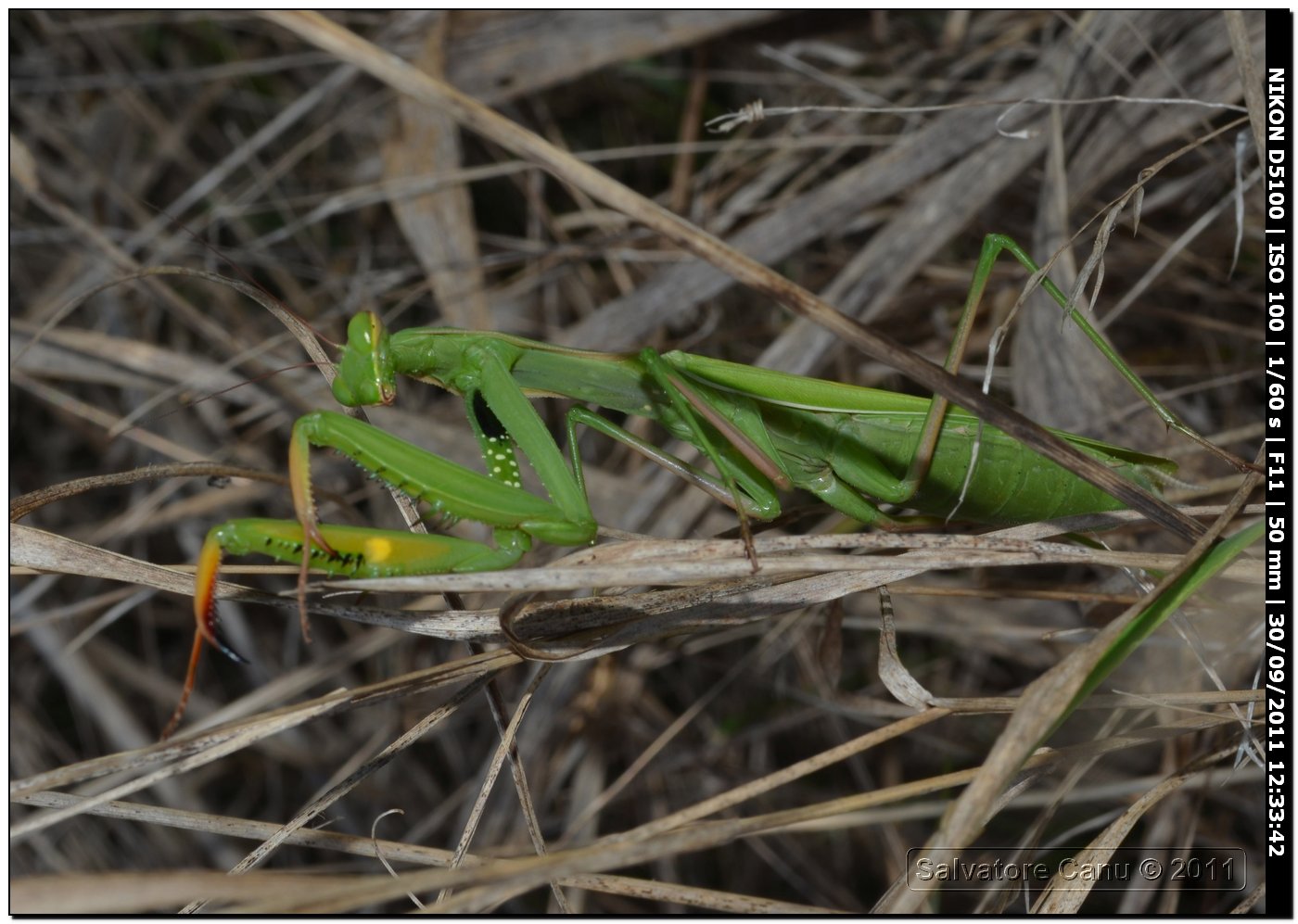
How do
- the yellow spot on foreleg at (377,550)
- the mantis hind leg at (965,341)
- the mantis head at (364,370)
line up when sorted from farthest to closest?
the mantis hind leg at (965,341)
the mantis head at (364,370)
the yellow spot on foreleg at (377,550)

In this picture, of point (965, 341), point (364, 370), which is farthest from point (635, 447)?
point (965, 341)

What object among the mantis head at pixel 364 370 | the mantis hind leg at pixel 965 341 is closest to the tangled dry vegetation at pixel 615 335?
the mantis hind leg at pixel 965 341

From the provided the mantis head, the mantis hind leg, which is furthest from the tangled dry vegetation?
the mantis head

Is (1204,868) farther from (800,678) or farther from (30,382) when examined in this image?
(30,382)

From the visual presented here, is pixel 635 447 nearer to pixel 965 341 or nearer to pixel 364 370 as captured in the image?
pixel 364 370

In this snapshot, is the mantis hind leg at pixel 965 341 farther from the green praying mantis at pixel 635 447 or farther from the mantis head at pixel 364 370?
the mantis head at pixel 364 370

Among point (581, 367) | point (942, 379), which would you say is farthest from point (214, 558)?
point (942, 379)
